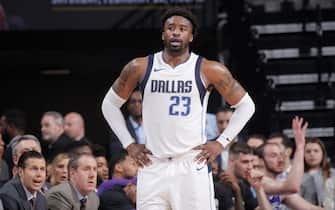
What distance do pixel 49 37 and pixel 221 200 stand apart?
6.64 m

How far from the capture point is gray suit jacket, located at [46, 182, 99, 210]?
11.2 m

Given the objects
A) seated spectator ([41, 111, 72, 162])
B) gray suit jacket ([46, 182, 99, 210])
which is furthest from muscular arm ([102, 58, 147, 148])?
seated spectator ([41, 111, 72, 162])

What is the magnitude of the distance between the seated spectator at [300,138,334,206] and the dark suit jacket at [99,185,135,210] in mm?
2375

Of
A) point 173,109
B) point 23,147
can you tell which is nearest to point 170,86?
point 173,109

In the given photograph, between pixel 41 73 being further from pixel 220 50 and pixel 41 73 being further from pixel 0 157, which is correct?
pixel 0 157

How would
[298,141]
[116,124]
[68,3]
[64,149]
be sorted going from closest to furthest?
[116,124], [298,141], [64,149], [68,3]

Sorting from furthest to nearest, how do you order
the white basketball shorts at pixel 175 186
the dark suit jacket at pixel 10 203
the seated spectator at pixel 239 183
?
the seated spectator at pixel 239 183, the dark suit jacket at pixel 10 203, the white basketball shorts at pixel 175 186

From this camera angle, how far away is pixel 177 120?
9359mm

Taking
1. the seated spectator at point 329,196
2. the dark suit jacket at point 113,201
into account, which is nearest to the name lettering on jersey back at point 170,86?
the dark suit jacket at point 113,201

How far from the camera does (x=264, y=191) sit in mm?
12164

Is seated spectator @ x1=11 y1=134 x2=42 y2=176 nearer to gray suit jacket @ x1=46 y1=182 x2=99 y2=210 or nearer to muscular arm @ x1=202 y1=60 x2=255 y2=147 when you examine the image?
gray suit jacket @ x1=46 y1=182 x2=99 y2=210

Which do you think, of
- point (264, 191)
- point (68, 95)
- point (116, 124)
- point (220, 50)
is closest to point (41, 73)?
point (68, 95)

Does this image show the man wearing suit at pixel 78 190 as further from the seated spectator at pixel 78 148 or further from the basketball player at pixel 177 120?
the basketball player at pixel 177 120

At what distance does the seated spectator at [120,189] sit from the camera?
1162 centimetres
